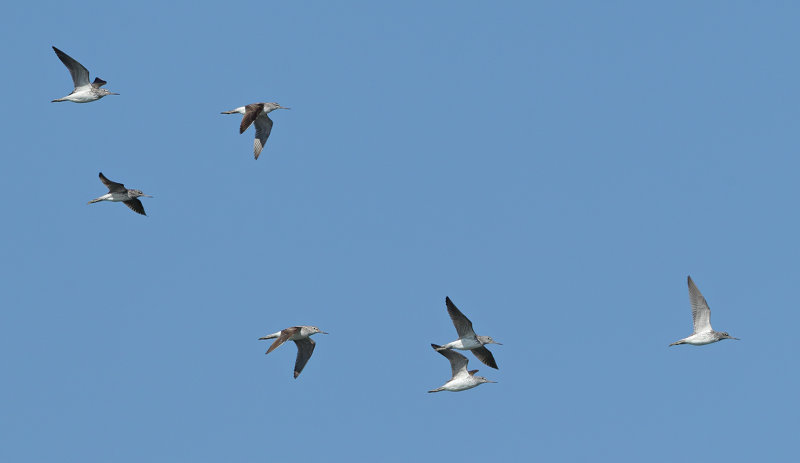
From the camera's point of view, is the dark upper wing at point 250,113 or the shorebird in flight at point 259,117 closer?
the dark upper wing at point 250,113

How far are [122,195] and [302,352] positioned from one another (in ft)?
28.2

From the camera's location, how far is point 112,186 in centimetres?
4106

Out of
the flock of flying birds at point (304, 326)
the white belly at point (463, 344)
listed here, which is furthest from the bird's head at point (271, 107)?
the white belly at point (463, 344)

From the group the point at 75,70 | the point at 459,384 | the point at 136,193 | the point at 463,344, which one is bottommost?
the point at 459,384

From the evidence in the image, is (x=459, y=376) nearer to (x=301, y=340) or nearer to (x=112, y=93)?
(x=301, y=340)

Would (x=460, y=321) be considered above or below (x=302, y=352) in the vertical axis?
above

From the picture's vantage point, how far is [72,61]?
40.5 metres

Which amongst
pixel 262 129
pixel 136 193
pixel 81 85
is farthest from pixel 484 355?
pixel 81 85

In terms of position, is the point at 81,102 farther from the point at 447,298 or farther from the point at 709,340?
the point at 709,340

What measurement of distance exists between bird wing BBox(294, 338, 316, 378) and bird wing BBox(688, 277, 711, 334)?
506 inches

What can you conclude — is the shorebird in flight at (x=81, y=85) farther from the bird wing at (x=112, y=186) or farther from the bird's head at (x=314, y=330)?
the bird's head at (x=314, y=330)

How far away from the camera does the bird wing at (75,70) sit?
40.5 metres

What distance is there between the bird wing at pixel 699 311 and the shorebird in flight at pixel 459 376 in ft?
25.1

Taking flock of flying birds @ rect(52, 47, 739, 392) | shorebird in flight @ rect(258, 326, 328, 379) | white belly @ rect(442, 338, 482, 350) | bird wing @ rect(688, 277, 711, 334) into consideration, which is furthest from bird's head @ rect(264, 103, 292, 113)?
bird wing @ rect(688, 277, 711, 334)
